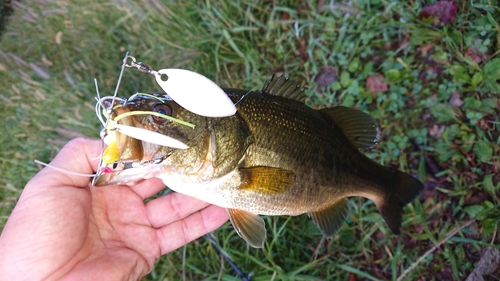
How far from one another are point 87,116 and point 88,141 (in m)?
1.37

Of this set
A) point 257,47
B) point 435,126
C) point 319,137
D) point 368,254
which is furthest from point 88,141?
point 435,126

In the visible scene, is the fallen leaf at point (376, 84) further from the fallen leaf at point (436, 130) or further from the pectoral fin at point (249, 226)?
the pectoral fin at point (249, 226)

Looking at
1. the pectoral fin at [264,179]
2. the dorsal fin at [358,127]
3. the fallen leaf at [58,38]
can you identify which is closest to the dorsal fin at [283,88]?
the dorsal fin at [358,127]

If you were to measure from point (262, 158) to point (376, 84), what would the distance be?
1556 millimetres

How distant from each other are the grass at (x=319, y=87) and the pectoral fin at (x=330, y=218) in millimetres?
607

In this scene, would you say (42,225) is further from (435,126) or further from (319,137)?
(435,126)

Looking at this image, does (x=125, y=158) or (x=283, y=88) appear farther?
(x=283, y=88)

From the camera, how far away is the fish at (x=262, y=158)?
183 cm

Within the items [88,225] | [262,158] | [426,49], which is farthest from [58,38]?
[426,49]

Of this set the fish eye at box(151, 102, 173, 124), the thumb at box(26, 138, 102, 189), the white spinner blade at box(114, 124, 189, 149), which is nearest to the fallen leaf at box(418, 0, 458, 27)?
the fish eye at box(151, 102, 173, 124)

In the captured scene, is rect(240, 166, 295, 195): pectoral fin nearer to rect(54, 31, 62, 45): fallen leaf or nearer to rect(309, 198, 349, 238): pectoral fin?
Answer: rect(309, 198, 349, 238): pectoral fin

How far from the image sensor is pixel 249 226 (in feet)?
7.24

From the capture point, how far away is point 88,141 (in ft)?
7.03

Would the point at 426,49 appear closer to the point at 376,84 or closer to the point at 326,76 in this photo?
the point at 376,84
